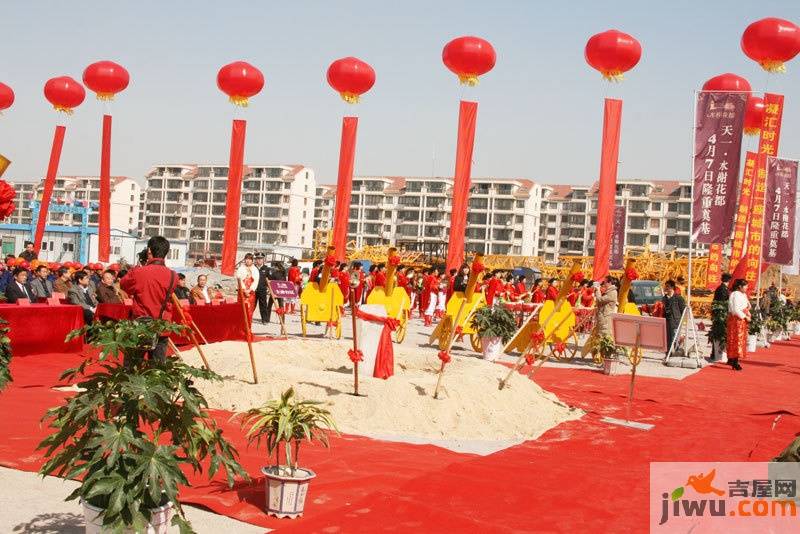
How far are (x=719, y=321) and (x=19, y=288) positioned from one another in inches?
545

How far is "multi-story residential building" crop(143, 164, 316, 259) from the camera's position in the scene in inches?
4129

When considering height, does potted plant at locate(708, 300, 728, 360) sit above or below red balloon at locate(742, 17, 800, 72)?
below

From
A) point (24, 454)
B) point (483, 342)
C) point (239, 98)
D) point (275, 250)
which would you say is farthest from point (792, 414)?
point (275, 250)

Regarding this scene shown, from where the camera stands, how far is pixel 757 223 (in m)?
21.5

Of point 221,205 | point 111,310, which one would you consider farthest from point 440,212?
point 111,310

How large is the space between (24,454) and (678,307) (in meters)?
14.0

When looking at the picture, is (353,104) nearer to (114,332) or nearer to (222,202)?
(114,332)

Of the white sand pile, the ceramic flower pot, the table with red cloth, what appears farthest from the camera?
the table with red cloth

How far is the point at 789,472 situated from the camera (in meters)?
4.45

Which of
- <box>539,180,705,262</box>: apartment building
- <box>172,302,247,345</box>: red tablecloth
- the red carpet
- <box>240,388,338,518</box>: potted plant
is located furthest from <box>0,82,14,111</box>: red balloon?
<box>539,180,705,262</box>: apartment building

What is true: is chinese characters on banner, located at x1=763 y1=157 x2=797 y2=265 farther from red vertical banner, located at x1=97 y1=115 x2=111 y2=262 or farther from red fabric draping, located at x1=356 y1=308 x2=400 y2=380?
red vertical banner, located at x1=97 y1=115 x2=111 y2=262

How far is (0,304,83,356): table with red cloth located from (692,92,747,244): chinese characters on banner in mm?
11806

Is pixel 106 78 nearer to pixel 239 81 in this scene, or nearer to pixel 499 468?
pixel 239 81

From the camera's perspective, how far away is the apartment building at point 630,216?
93.4m
